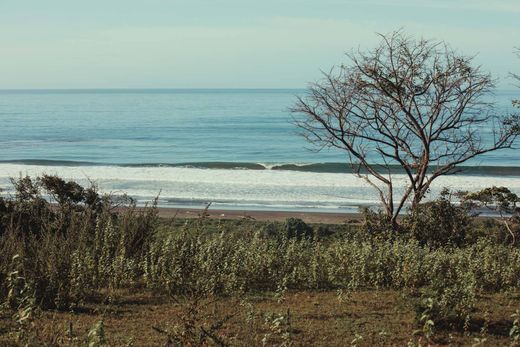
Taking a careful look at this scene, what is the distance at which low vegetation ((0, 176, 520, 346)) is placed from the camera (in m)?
6.76

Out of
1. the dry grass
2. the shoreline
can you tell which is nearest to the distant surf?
the shoreline

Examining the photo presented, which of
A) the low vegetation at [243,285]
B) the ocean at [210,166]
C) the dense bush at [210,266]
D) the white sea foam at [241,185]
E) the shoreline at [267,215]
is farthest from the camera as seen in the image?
the ocean at [210,166]

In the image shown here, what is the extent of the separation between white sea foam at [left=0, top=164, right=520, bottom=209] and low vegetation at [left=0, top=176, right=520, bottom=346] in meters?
17.1

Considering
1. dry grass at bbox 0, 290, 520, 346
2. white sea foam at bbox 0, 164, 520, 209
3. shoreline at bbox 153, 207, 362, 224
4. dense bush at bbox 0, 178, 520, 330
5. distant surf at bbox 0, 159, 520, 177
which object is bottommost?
dry grass at bbox 0, 290, 520, 346

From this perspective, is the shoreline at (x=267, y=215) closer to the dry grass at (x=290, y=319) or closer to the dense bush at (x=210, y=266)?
the dense bush at (x=210, y=266)

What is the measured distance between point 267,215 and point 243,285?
17.0 meters

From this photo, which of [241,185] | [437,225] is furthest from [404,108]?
[241,185]

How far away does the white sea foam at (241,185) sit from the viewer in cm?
2956

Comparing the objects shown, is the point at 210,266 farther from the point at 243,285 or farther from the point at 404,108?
the point at 404,108

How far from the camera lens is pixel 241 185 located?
1363 inches

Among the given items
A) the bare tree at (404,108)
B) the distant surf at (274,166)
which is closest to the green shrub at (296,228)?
the bare tree at (404,108)

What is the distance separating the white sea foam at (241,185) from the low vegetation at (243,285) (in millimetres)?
17119

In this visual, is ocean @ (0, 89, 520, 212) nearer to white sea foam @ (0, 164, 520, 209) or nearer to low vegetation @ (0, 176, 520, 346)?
white sea foam @ (0, 164, 520, 209)

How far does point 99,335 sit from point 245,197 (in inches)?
1019
